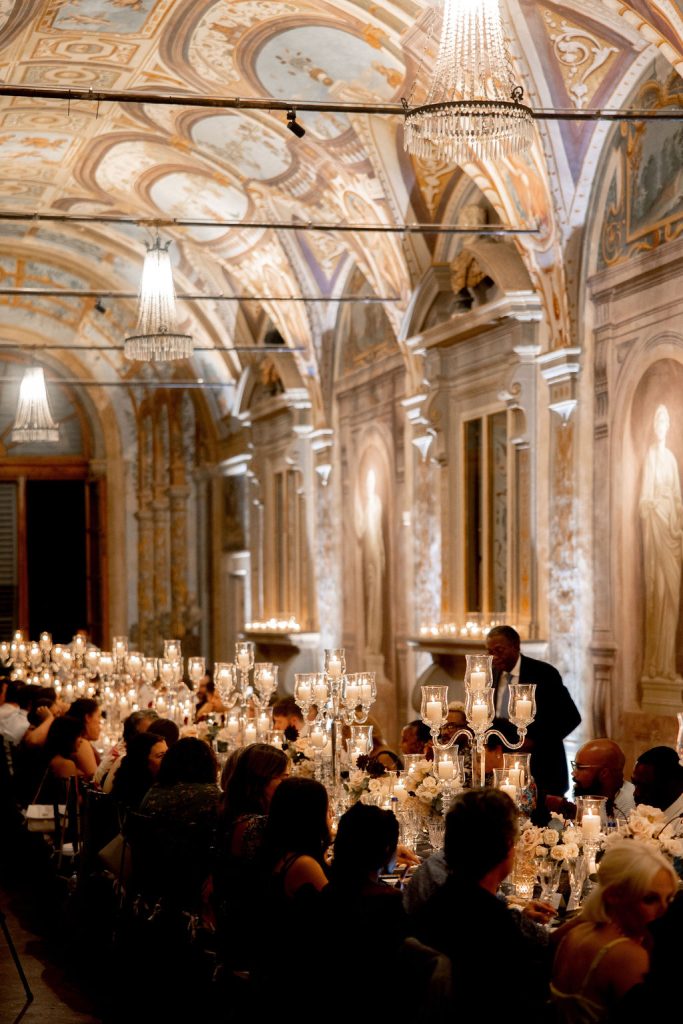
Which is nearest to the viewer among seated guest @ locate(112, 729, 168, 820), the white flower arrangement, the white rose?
the white flower arrangement

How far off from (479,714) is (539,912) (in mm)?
1447

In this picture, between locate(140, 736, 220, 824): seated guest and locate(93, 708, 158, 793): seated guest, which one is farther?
→ locate(93, 708, 158, 793): seated guest

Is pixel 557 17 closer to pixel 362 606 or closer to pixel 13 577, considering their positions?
pixel 362 606

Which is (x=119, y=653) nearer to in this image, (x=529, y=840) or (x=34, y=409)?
(x=34, y=409)

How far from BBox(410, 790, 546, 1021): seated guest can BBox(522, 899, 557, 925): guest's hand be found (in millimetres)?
467

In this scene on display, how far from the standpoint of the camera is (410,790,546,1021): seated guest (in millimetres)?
4164

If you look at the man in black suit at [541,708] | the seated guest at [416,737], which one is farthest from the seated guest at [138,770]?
the man in black suit at [541,708]

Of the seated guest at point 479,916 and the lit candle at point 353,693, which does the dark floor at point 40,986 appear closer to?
the lit candle at point 353,693

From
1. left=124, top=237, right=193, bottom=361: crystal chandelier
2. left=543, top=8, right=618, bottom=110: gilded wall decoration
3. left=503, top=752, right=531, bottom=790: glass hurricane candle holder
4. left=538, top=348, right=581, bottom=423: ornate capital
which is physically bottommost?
left=503, top=752, right=531, bottom=790: glass hurricane candle holder

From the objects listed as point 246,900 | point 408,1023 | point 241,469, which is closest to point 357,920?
point 408,1023

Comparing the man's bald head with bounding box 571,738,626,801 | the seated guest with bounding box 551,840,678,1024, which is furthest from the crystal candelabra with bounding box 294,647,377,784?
the seated guest with bounding box 551,840,678,1024

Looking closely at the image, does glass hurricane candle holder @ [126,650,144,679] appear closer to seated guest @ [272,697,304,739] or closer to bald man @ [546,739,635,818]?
seated guest @ [272,697,304,739]

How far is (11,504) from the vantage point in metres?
25.5

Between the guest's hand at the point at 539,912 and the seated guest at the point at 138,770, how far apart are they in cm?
308
